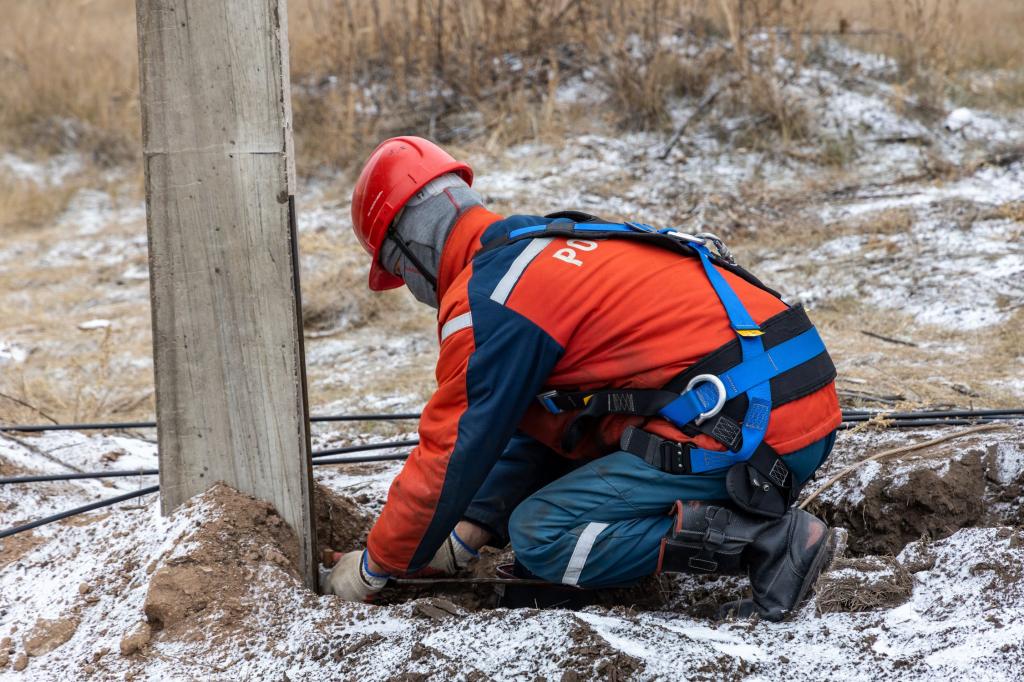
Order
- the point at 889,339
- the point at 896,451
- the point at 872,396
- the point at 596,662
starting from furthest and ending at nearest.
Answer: the point at 889,339
the point at 872,396
the point at 896,451
the point at 596,662

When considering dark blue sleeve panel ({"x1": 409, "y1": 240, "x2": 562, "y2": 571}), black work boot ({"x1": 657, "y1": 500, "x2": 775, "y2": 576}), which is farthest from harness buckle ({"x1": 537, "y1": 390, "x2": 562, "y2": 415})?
black work boot ({"x1": 657, "y1": 500, "x2": 775, "y2": 576})

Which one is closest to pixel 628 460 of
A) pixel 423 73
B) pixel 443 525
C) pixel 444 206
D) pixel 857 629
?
pixel 443 525

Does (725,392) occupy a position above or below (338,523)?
above

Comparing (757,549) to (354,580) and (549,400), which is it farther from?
(354,580)

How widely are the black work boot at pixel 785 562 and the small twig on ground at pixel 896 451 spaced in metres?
0.63

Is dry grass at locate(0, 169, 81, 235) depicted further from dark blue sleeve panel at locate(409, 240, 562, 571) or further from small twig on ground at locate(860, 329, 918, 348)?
dark blue sleeve panel at locate(409, 240, 562, 571)

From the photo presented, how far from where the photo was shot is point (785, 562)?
2.50 meters

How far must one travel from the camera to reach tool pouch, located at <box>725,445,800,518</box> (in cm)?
246

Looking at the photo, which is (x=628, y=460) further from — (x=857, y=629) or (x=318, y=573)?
(x=318, y=573)

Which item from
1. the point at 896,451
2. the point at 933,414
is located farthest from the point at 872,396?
the point at 896,451

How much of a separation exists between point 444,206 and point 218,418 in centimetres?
89

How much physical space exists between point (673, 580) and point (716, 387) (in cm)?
94

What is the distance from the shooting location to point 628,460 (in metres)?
2.55

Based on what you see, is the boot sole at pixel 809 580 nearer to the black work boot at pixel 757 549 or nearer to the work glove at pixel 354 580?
the black work boot at pixel 757 549
